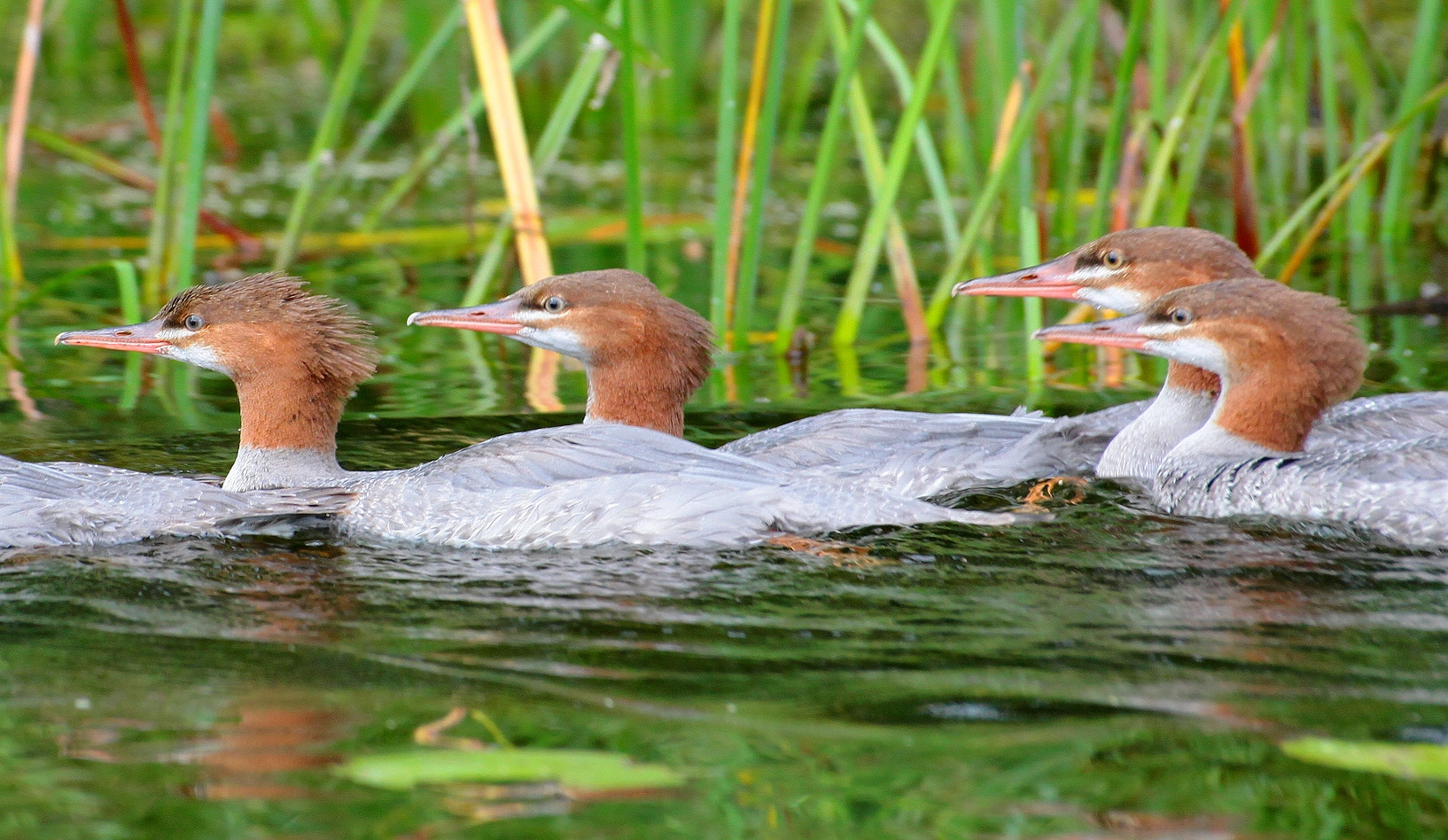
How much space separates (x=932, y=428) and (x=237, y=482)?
268cm

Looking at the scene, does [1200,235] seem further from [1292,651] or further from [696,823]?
[696,823]

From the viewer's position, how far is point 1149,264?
7254 mm

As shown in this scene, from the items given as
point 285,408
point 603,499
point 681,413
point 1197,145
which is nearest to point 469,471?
point 603,499

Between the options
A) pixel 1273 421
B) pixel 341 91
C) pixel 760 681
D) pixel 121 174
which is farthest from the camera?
pixel 121 174

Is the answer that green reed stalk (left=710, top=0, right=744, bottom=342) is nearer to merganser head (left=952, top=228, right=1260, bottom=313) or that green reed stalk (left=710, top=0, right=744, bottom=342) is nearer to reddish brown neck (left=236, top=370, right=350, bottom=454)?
merganser head (left=952, top=228, right=1260, bottom=313)

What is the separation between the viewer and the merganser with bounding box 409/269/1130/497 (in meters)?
6.69

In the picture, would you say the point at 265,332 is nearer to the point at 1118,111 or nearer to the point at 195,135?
the point at 195,135

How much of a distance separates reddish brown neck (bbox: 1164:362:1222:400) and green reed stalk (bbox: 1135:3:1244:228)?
129 centimetres

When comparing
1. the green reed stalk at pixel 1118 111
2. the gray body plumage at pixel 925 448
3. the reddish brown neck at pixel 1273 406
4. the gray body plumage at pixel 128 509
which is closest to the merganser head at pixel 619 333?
the gray body plumage at pixel 925 448

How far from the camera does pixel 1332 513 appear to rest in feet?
19.4

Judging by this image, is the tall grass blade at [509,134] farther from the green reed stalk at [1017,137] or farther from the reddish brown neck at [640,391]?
the green reed stalk at [1017,137]

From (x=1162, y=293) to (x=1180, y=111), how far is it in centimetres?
123

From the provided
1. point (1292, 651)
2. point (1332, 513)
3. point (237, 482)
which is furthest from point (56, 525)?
point (1332, 513)

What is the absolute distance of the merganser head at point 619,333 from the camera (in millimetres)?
6770
